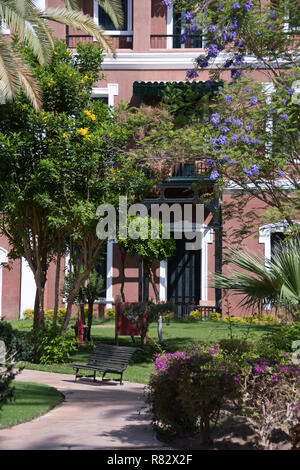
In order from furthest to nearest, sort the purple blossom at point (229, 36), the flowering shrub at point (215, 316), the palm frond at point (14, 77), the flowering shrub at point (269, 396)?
the flowering shrub at point (215, 316)
the purple blossom at point (229, 36)
the palm frond at point (14, 77)
the flowering shrub at point (269, 396)

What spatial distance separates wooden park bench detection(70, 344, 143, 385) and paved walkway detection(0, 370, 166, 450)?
1.48 ft

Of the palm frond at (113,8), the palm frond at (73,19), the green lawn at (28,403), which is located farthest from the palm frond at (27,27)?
the green lawn at (28,403)

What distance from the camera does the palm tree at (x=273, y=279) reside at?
7.20 metres

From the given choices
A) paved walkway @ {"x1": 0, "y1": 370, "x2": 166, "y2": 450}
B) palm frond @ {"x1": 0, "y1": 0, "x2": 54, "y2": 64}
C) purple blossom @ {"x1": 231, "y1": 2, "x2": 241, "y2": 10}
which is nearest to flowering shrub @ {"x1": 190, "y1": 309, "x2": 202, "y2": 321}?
paved walkway @ {"x1": 0, "y1": 370, "x2": 166, "y2": 450}

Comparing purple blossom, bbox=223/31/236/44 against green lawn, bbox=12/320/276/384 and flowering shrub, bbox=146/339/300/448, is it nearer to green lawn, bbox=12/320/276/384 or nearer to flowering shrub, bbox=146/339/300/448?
green lawn, bbox=12/320/276/384

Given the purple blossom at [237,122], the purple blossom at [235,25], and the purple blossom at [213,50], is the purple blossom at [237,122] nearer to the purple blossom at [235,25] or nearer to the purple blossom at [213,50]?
the purple blossom at [213,50]

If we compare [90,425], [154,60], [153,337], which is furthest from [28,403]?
[154,60]

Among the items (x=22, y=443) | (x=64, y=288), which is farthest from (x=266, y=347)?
(x=64, y=288)

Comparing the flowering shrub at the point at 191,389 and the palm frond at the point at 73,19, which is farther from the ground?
the palm frond at the point at 73,19

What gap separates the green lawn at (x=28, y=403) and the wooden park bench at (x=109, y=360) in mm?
1104

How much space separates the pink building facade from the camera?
2145 centimetres

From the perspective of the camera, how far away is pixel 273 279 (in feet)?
24.4
